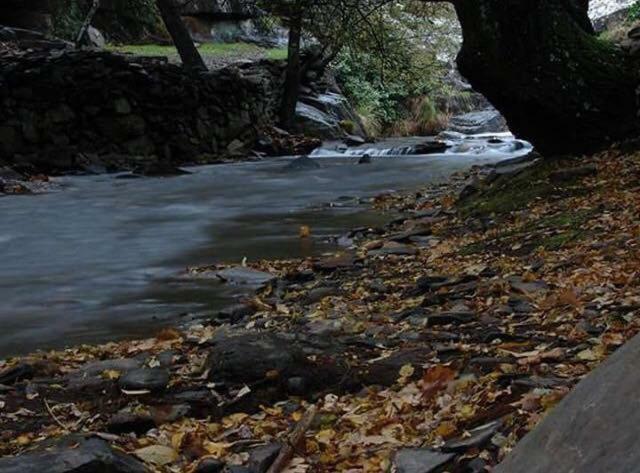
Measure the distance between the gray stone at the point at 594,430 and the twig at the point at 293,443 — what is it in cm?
91

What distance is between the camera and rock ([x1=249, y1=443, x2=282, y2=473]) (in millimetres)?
2803

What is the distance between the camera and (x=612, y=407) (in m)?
1.88

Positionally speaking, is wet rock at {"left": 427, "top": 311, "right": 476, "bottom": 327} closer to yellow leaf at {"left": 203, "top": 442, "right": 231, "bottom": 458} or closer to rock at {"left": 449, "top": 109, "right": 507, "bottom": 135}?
yellow leaf at {"left": 203, "top": 442, "right": 231, "bottom": 458}

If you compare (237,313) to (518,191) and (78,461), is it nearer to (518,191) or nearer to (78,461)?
(78,461)

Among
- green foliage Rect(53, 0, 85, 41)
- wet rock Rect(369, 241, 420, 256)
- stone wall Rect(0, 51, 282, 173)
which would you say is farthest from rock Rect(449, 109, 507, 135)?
wet rock Rect(369, 241, 420, 256)

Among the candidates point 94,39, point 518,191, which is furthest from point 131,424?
point 94,39

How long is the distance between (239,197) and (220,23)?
19.9 meters

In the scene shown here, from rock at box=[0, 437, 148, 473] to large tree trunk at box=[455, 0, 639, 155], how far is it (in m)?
6.33

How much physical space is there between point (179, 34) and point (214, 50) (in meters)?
8.34

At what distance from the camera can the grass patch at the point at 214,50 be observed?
2673 cm

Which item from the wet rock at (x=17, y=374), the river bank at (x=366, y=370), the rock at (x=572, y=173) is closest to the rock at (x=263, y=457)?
the river bank at (x=366, y=370)

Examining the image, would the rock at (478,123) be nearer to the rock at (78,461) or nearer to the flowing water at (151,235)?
the flowing water at (151,235)

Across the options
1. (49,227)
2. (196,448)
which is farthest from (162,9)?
(196,448)

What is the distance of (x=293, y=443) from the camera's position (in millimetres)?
2900
